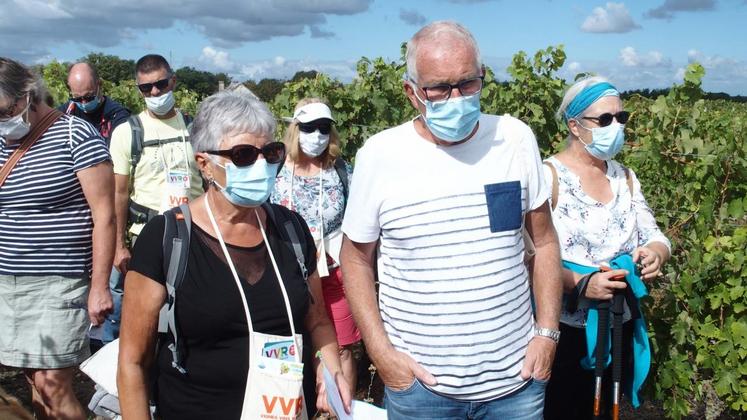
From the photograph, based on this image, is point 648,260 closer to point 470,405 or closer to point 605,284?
point 605,284

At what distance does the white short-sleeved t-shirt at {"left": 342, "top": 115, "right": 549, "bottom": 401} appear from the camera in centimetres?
216

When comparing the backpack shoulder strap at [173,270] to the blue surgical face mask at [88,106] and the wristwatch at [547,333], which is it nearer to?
the wristwatch at [547,333]

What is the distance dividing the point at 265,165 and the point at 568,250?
4.44 ft

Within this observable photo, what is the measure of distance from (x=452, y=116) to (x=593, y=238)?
107 centimetres

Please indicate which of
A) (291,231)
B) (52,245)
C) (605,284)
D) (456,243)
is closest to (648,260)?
(605,284)

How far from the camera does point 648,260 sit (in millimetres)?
2789

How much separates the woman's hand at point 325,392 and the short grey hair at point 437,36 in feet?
3.41

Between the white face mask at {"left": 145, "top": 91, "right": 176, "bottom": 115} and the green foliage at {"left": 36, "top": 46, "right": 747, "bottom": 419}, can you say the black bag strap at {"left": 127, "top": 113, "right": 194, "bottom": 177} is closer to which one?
the white face mask at {"left": 145, "top": 91, "right": 176, "bottom": 115}

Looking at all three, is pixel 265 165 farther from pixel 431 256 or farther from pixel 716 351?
pixel 716 351

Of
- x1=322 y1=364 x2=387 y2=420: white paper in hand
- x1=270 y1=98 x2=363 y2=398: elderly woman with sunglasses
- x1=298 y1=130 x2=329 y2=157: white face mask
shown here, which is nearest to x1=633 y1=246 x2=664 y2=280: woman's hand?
x1=322 y1=364 x2=387 y2=420: white paper in hand

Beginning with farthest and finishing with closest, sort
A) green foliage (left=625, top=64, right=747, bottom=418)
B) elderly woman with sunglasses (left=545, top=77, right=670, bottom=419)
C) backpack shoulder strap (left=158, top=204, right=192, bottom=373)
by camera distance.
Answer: green foliage (left=625, top=64, right=747, bottom=418)
elderly woman with sunglasses (left=545, top=77, right=670, bottom=419)
backpack shoulder strap (left=158, top=204, right=192, bottom=373)

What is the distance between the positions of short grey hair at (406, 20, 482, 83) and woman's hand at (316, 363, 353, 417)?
104cm

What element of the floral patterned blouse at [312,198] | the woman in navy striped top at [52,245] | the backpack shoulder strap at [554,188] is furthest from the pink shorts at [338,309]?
the backpack shoulder strap at [554,188]

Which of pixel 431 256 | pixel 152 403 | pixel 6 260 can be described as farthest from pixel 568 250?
pixel 6 260
